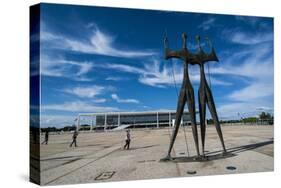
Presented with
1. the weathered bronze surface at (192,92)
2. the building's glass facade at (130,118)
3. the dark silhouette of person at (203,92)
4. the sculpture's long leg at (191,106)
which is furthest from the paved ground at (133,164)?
the building's glass facade at (130,118)

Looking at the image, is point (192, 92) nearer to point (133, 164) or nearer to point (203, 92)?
point (203, 92)

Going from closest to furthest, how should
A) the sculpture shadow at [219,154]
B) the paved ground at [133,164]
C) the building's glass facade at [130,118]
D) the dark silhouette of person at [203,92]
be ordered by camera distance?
the paved ground at [133,164] → the sculpture shadow at [219,154] → the dark silhouette of person at [203,92] → the building's glass facade at [130,118]

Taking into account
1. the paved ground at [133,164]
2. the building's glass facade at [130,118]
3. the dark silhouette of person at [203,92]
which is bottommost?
the paved ground at [133,164]

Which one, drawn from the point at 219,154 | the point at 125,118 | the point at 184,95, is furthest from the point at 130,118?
the point at 219,154

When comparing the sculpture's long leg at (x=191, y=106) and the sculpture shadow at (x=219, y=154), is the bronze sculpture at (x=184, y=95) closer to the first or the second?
the sculpture's long leg at (x=191, y=106)

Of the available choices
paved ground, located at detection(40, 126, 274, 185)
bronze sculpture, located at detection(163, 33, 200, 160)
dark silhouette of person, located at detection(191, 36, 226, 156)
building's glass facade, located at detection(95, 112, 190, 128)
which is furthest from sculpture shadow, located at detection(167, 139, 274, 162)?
building's glass facade, located at detection(95, 112, 190, 128)

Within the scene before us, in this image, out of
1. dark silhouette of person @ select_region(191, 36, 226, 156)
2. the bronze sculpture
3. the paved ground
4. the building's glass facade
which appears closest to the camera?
the paved ground

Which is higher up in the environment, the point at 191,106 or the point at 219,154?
the point at 191,106

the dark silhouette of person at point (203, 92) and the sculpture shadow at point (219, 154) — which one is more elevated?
the dark silhouette of person at point (203, 92)

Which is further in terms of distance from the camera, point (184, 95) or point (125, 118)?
point (125, 118)

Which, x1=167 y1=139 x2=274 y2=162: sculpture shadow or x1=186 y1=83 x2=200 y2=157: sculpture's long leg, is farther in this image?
x1=167 y1=139 x2=274 y2=162: sculpture shadow

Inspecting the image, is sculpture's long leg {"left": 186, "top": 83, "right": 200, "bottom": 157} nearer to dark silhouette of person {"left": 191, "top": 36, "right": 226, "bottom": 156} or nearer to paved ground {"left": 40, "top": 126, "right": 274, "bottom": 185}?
dark silhouette of person {"left": 191, "top": 36, "right": 226, "bottom": 156}

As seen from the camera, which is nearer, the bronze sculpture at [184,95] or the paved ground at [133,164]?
the paved ground at [133,164]

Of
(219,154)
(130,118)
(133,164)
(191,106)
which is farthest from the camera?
(130,118)
